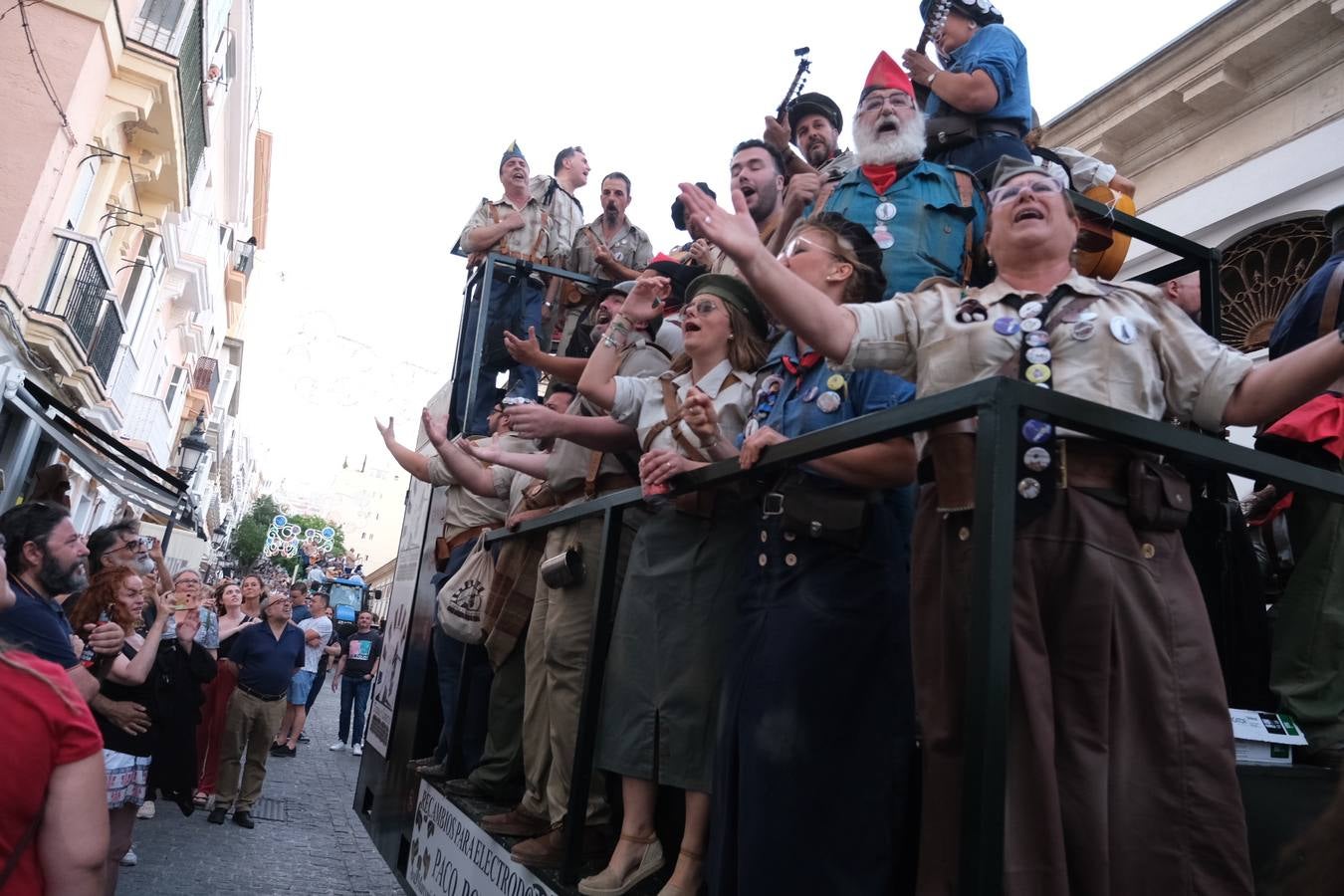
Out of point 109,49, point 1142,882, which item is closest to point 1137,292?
point 1142,882

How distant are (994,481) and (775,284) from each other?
74 centimetres

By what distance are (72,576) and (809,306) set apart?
11.4 ft

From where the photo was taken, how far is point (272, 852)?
7516 millimetres

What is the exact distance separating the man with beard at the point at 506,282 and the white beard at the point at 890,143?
3162 millimetres

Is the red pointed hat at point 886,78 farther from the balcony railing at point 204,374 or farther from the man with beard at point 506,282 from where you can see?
the balcony railing at point 204,374

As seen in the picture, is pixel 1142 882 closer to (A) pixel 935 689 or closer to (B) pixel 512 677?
(A) pixel 935 689

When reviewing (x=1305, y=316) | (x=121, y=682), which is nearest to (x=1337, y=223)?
(x=1305, y=316)

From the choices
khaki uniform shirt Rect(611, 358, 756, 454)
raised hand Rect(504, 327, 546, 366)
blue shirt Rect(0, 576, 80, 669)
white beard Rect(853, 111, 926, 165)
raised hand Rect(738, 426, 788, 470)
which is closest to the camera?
raised hand Rect(738, 426, 788, 470)

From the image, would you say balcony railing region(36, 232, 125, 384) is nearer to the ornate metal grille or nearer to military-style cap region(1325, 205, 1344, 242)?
the ornate metal grille

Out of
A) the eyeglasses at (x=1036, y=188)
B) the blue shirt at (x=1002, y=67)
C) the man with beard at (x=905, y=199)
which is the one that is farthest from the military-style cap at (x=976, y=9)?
the eyeglasses at (x=1036, y=188)

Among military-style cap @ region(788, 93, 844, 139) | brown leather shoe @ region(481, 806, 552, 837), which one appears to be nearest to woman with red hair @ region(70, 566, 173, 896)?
brown leather shoe @ region(481, 806, 552, 837)

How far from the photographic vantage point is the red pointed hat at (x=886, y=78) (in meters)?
3.57

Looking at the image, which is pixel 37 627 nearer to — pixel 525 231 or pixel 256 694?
pixel 525 231

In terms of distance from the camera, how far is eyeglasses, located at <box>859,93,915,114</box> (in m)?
3.49
